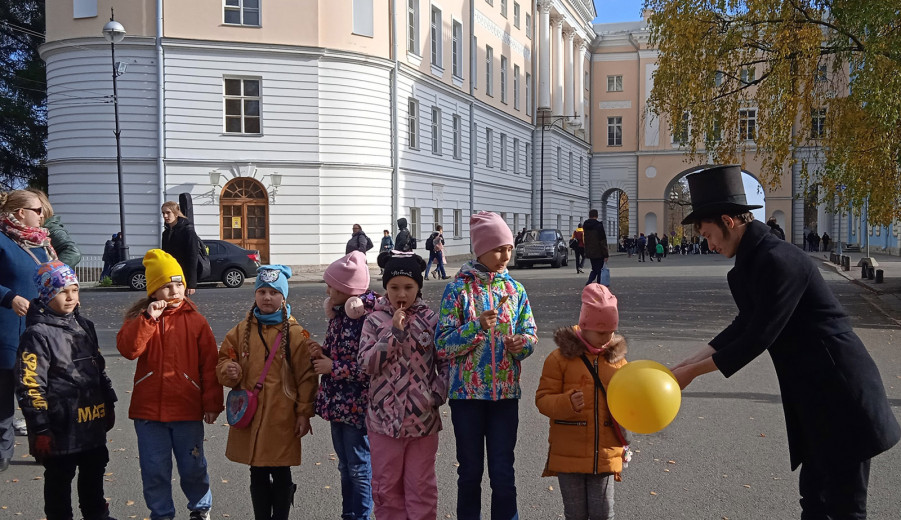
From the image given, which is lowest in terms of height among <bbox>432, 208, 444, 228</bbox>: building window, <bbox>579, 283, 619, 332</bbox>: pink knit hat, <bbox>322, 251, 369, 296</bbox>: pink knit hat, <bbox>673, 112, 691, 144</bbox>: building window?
<bbox>579, 283, 619, 332</bbox>: pink knit hat

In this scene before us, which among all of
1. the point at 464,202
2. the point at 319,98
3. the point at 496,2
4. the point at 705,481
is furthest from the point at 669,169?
the point at 705,481

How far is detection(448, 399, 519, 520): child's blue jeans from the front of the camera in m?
4.52

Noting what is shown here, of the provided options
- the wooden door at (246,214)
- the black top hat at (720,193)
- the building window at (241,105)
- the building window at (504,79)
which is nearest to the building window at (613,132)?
the building window at (504,79)

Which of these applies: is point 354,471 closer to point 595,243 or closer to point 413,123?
point 595,243

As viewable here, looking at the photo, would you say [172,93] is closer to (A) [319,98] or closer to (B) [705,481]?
(A) [319,98]

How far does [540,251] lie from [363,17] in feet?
39.1

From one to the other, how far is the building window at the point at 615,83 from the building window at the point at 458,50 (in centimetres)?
2914

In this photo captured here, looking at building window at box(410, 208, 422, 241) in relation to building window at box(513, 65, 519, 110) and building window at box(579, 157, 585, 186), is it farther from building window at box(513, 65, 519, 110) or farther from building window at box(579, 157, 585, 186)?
building window at box(579, 157, 585, 186)

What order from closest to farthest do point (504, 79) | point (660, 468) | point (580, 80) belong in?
point (660, 468) < point (504, 79) < point (580, 80)

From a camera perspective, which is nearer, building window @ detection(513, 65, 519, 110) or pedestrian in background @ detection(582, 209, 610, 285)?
pedestrian in background @ detection(582, 209, 610, 285)

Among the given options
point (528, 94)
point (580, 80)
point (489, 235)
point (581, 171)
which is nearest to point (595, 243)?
point (489, 235)

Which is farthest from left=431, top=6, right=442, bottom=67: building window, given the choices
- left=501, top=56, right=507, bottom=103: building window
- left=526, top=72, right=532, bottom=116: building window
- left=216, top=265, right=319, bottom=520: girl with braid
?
left=216, top=265, right=319, bottom=520: girl with braid

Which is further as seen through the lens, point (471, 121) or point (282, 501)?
point (471, 121)

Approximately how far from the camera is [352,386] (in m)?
4.81
